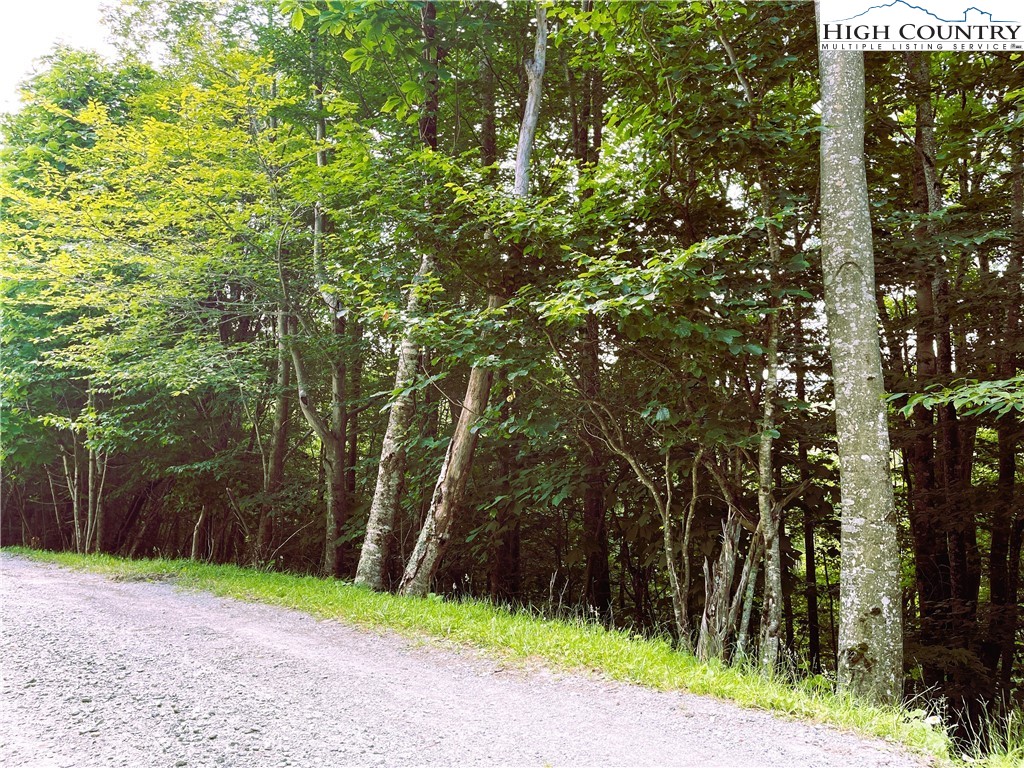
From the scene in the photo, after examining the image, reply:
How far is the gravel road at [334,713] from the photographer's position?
7.91 feet

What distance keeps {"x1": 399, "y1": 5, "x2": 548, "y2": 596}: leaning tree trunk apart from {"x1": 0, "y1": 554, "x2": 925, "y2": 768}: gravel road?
2.67 metres

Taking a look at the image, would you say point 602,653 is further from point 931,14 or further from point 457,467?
point 931,14

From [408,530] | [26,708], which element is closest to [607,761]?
[26,708]

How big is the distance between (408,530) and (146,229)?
20.7ft

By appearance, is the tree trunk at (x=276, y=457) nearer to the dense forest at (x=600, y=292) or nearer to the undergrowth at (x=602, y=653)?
the dense forest at (x=600, y=292)

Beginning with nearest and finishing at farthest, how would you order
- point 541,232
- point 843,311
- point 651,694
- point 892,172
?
point 651,694
point 843,311
point 541,232
point 892,172

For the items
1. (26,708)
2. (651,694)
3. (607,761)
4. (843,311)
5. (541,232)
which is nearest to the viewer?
A: (607,761)

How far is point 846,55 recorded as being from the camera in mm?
4391

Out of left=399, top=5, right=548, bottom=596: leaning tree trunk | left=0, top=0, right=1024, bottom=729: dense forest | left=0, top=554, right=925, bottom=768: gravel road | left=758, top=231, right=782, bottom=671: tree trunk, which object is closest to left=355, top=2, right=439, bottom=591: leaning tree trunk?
left=0, top=0, right=1024, bottom=729: dense forest

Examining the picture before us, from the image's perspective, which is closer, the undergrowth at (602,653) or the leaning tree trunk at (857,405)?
the undergrowth at (602,653)

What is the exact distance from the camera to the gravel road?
2.41m

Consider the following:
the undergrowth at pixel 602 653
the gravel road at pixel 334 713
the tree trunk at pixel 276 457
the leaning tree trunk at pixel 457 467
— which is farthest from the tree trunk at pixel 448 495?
the tree trunk at pixel 276 457

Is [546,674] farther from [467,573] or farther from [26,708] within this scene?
[467,573]

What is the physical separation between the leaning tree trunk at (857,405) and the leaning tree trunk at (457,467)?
3.50 metres
